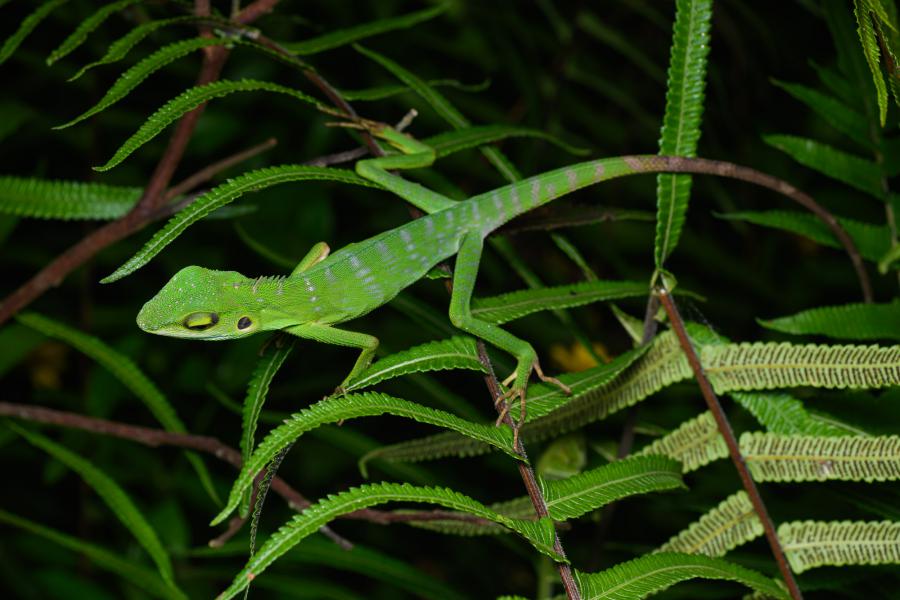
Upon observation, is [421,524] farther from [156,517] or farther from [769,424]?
[156,517]

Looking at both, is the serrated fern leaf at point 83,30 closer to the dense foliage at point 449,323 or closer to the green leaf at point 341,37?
the dense foliage at point 449,323

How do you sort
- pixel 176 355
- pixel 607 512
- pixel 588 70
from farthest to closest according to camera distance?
pixel 588 70 < pixel 176 355 < pixel 607 512

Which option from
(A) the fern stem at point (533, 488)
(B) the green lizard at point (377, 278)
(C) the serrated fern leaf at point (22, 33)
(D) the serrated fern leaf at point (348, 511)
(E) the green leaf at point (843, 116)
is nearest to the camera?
(D) the serrated fern leaf at point (348, 511)

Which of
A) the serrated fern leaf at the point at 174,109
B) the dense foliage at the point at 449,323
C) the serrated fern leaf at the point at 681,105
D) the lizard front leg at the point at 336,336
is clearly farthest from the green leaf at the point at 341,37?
the serrated fern leaf at the point at 681,105

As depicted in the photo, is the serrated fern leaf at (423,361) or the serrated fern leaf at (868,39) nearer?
the serrated fern leaf at (868,39)

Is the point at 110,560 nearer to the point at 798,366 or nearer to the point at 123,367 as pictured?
the point at 123,367

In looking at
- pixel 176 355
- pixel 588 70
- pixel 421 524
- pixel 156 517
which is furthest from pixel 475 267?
pixel 588 70

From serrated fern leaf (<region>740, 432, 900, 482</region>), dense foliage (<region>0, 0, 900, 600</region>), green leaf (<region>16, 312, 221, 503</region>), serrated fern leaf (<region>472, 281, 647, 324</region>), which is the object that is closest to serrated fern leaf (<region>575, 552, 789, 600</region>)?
dense foliage (<region>0, 0, 900, 600</region>)

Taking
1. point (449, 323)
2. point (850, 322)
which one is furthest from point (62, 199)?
point (850, 322)
